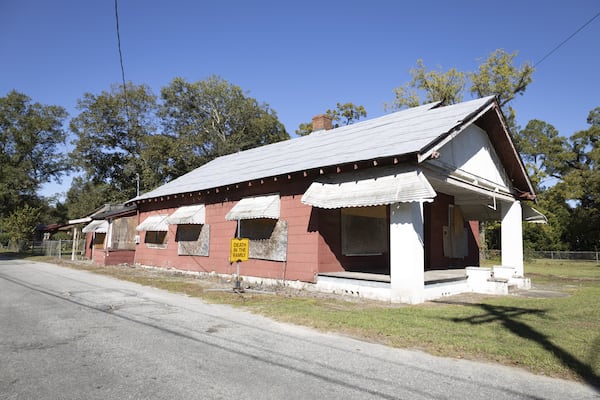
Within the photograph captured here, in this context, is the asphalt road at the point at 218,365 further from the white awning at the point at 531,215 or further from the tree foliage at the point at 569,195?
the tree foliage at the point at 569,195

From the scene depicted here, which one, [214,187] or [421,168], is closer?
[421,168]

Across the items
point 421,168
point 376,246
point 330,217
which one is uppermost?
point 421,168

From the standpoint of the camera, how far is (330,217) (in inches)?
486

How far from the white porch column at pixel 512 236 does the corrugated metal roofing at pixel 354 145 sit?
16.7 feet

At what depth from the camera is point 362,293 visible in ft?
35.2

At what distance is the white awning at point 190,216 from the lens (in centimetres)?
1691

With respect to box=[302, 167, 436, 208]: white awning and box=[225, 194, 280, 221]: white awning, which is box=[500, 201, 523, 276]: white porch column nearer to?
box=[302, 167, 436, 208]: white awning

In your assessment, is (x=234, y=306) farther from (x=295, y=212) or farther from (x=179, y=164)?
(x=179, y=164)

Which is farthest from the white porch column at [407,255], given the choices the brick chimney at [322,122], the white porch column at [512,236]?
the brick chimney at [322,122]

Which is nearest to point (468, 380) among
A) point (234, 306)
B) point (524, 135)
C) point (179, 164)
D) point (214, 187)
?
point (234, 306)

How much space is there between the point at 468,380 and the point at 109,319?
6.27 meters

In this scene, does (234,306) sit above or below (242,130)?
below

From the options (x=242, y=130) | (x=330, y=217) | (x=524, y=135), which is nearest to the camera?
(x=330, y=217)

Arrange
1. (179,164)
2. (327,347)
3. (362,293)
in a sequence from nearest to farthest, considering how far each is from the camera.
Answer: (327,347), (362,293), (179,164)
